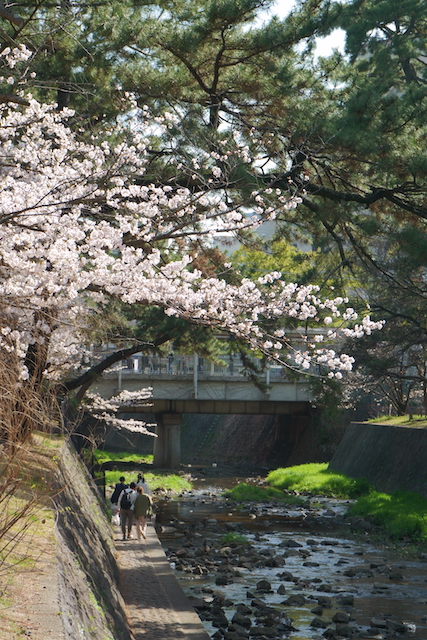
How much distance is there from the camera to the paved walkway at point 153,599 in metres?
8.42

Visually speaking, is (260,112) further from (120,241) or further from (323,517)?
(323,517)

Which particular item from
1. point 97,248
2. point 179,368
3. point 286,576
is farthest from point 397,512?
point 179,368

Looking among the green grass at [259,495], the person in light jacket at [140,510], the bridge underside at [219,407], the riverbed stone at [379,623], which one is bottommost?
the riverbed stone at [379,623]

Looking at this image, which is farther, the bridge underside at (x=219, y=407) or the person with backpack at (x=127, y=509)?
the bridge underside at (x=219, y=407)

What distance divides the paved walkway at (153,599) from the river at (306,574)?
673mm

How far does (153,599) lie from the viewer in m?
9.81

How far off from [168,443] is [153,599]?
28.0 meters

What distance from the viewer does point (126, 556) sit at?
1259 cm

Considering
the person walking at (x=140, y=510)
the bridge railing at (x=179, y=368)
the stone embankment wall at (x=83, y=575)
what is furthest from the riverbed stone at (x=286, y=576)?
the bridge railing at (x=179, y=368)

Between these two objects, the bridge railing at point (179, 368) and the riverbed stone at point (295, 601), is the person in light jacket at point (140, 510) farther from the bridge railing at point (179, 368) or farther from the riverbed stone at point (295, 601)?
the bridge railing at point (179, 368)

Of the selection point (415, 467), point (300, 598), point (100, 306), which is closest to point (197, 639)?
point (300, 598)

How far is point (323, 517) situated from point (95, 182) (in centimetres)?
1522

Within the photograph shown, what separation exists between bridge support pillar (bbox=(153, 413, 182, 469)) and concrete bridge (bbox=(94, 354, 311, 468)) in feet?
0.18

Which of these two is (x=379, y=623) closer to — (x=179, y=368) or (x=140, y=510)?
(x=140, y=510)
